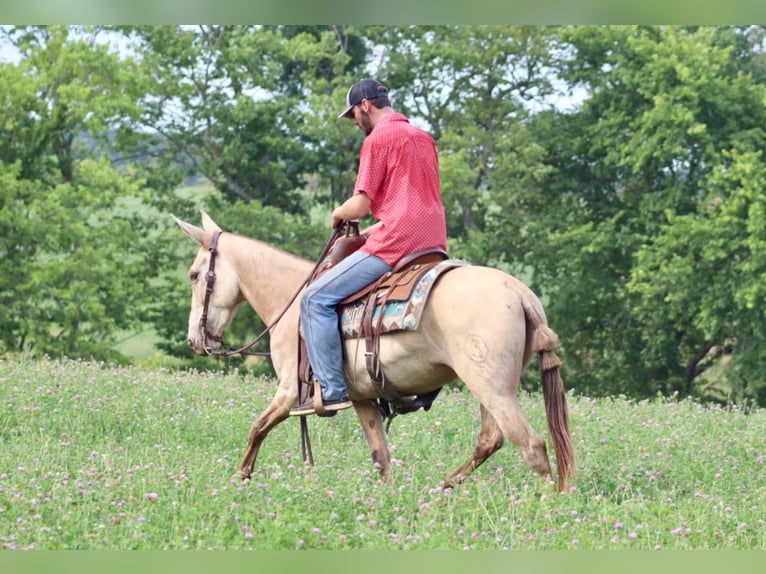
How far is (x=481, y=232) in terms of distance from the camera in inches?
1468

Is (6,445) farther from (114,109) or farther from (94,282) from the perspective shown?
(114,109)

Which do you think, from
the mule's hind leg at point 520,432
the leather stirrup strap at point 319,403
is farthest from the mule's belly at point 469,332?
the leather stirrup strap at point 319,403

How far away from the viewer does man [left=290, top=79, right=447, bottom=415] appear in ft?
26.2

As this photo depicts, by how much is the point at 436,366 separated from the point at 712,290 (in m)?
25.0

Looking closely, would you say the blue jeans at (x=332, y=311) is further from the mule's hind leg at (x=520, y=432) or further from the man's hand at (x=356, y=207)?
the mule's hind leg at (x=520, y=432)

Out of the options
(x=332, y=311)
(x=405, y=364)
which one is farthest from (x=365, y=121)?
(x=405, y=364)

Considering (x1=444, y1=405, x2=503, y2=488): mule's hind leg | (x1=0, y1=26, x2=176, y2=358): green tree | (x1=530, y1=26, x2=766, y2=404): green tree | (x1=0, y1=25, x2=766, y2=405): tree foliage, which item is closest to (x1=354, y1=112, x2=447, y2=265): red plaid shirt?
(x1=444, y1=405, x2=503, y2=488): mule's hind leg

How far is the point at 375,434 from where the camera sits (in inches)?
340

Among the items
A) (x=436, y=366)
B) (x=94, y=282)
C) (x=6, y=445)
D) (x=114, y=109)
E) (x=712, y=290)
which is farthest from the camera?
(x=114, y=109)

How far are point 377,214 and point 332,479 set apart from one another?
6.25ft

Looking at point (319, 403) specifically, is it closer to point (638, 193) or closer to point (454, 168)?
point (454, 168)

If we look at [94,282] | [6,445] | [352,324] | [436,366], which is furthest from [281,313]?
[94,282]

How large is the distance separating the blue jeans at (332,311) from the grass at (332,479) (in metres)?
0.67

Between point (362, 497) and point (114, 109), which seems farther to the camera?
point (114, 109)
